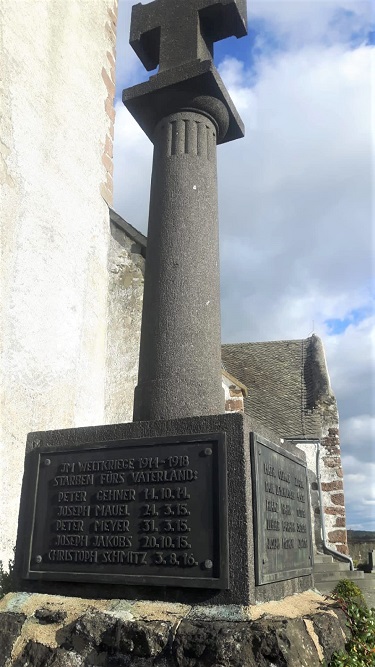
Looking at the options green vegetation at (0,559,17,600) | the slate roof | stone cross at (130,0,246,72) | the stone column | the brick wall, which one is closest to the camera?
green vegetation at (0,559,17,600)

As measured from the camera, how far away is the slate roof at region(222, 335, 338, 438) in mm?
15031

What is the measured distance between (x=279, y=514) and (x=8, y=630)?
5.21 feet

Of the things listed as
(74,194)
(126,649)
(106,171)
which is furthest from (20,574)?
(106,171)

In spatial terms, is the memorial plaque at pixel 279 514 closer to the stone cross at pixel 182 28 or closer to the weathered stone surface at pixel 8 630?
the weathered stone surface at pixel 8 630

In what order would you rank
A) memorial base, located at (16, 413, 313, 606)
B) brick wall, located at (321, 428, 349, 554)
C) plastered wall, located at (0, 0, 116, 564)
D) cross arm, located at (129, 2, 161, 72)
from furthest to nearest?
brick wall, located at (321, 428, 349, 554)
plastered wall, located at (0, 0, 116, 564)
cross arm, located at (129, 2, 161, 72)
memorial base, located at (16, 413, 313, 606)

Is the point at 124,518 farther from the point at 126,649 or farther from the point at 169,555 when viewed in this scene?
the point at 126,649

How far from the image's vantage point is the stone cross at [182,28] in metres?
4.46

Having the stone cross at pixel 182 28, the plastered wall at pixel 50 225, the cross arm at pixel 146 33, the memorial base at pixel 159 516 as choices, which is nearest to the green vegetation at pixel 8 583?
the memorial base at pixel 159 516

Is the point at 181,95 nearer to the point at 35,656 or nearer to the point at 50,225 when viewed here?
the point at 50,225

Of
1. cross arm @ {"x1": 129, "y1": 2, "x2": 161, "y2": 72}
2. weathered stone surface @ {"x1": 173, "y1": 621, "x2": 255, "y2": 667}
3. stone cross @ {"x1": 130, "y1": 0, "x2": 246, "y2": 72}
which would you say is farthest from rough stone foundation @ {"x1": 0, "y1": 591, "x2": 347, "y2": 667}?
cross arm @ {"x1": 129, "y1": 2, "x2": 161, "y2": 72}

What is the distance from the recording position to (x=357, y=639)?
3.08m

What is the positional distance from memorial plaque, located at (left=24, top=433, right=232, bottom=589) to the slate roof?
1124cm

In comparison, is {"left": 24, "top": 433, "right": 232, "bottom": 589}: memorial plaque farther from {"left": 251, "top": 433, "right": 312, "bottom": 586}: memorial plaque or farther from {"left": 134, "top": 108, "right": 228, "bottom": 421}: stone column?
{"left": 134, "top": 108, "right": 228, "bottom": 421}: stone column

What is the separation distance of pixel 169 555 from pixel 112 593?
408 millimetres
